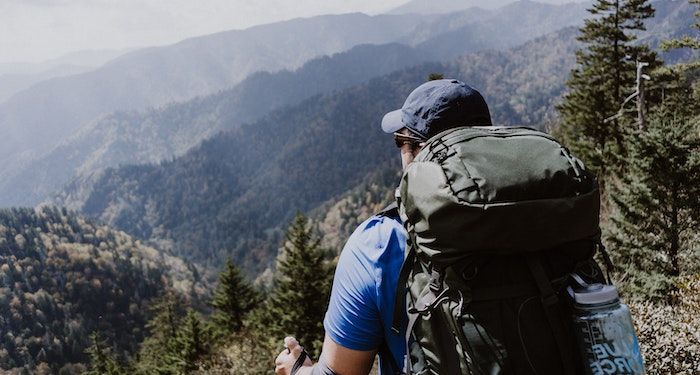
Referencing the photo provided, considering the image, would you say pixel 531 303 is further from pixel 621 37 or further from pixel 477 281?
pixel 621 37

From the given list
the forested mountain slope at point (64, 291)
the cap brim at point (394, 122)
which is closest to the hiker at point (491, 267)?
the cap brim at point (394, 122)

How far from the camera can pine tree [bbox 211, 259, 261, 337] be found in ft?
120

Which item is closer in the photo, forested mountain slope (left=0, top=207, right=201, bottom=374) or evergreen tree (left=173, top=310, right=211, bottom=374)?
evergreen tree (left=173, top=310, right=211, bottom=374)

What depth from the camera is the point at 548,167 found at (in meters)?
2.06

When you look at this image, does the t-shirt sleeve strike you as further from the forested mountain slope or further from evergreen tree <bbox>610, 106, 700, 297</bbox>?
the forested mountain slope

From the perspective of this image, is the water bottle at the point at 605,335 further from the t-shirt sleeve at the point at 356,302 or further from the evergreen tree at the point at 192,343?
the evergreen tree at the point at 192,343

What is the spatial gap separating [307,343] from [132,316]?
478 feet

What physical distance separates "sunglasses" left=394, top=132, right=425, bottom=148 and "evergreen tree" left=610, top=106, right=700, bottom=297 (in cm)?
1123

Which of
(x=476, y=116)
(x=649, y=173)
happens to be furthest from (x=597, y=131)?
(x=476, y=116)

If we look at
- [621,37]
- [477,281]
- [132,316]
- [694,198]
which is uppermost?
[477,281]

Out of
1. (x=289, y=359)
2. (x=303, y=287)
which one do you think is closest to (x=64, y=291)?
(x=303, y=287)

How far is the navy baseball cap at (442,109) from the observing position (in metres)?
2.48

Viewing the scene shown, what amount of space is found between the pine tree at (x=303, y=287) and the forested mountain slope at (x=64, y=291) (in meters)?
123

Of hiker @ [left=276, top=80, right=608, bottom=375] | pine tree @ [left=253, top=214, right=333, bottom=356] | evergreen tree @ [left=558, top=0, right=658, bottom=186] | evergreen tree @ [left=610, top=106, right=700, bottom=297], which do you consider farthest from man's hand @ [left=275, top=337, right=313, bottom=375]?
pine tree @ [left=253, top=214, right=333, bottom=356]
